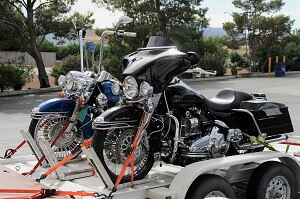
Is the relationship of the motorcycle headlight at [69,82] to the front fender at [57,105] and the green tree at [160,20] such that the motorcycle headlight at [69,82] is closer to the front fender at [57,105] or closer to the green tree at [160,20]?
the front fender at [57,105]

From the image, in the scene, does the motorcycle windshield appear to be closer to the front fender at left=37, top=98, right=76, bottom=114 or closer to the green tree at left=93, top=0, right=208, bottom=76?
the front fender at left=37, top=98, right=76, bottom=114

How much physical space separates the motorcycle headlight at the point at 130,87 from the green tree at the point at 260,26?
89.5 ft

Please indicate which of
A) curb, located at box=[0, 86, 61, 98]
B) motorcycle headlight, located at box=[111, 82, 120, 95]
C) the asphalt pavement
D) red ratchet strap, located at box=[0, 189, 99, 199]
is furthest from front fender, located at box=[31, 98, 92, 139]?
curb, located at box=[0, 86, 61, 98]

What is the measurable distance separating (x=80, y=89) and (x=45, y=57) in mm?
45873

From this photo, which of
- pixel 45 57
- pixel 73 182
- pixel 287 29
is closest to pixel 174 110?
pixel 73 182

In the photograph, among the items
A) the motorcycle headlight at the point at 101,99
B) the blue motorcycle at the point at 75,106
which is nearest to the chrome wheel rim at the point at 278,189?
the blue motorcycle at the point at 75,106

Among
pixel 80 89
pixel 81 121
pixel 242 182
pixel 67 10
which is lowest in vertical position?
pixel 242 182

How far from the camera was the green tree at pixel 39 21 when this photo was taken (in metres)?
21.9

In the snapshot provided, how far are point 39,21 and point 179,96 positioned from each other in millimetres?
18750

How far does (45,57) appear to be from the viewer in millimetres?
50000

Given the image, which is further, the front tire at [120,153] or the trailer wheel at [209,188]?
the front tire at [120,153]

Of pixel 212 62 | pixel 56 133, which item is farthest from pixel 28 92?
pixel 56 133

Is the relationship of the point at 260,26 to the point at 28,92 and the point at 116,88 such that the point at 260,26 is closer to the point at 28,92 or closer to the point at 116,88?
the point at 28,92

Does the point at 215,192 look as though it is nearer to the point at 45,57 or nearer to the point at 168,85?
the point at 168,85
